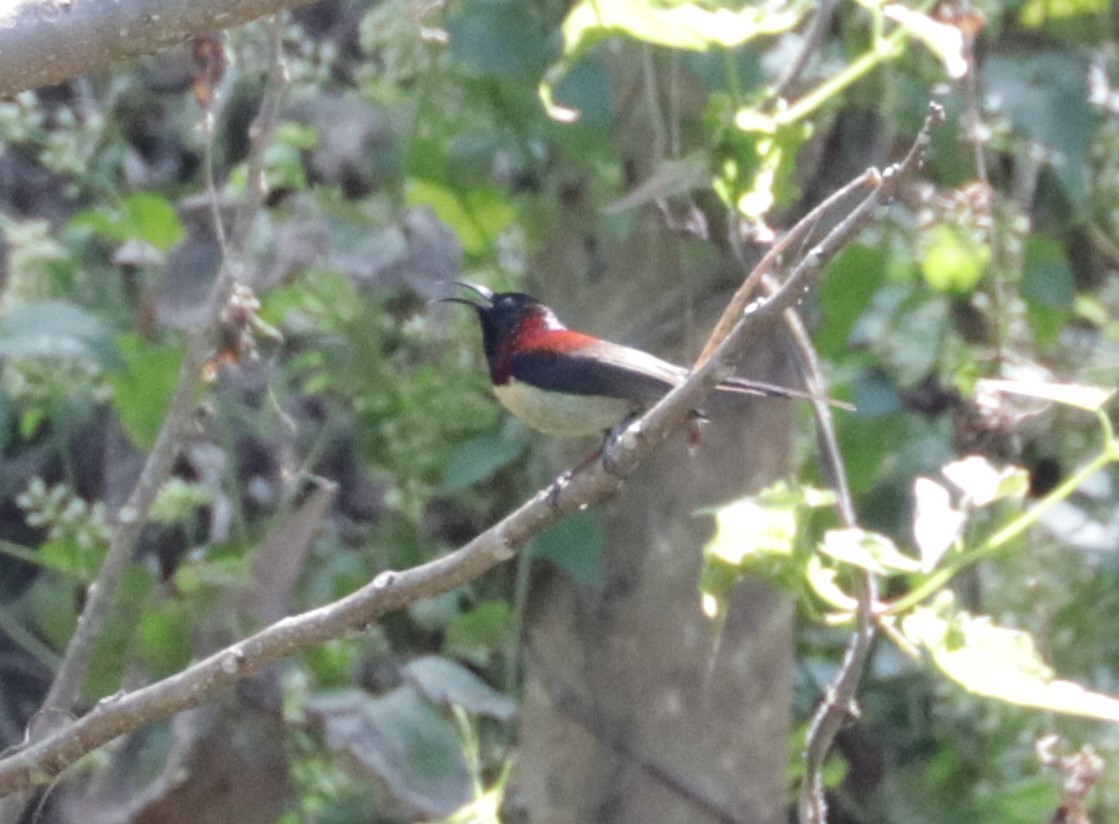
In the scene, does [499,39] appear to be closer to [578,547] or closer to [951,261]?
[578,547]

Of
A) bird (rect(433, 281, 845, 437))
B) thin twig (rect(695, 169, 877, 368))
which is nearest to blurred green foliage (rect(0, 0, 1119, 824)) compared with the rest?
bird (rect(433, 281, 845, 437))

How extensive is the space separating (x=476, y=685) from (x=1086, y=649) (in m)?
1.26

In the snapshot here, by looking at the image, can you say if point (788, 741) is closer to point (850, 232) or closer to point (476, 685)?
point (476, 685)

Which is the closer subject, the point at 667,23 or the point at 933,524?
the point at 933,524

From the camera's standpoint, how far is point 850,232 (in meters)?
1.28

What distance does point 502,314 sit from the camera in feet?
8.89

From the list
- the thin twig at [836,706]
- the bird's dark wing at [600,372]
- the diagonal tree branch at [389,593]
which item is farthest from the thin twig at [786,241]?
the bird's dark wing at [600,372]

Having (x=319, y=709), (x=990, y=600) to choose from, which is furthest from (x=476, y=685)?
(x=990, y=600)

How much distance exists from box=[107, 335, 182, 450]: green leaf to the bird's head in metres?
0.45

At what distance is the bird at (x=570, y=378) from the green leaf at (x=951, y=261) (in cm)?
59

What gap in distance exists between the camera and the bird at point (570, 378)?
92.3 inches

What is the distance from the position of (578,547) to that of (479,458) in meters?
0.32

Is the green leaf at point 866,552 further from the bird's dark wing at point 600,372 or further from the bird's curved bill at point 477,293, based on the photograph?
the bird's curved bill at point 477,293

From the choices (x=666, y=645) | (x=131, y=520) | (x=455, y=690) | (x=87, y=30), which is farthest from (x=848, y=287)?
(x=87, y=30)
